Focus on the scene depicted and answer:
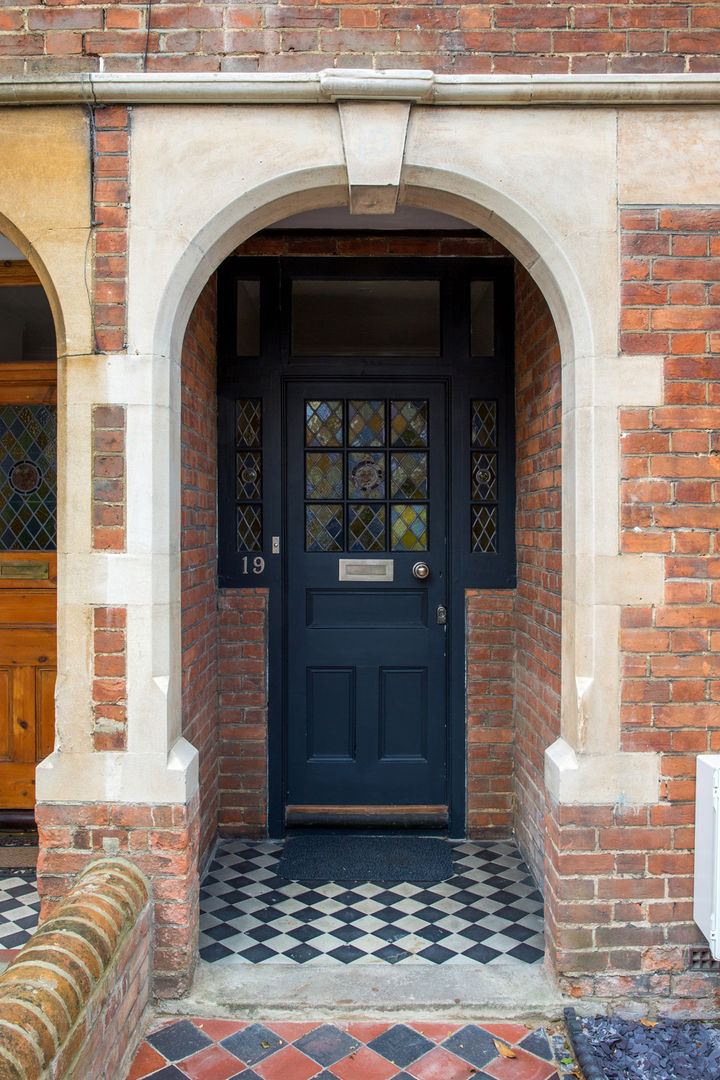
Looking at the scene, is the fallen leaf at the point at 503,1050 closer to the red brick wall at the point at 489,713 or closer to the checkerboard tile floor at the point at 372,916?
the checkerboard tile floor at the point at 372,916

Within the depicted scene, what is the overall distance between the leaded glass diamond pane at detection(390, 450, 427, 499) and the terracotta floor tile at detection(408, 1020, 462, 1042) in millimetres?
2366

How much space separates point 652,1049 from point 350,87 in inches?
130

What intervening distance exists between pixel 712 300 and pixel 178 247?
74.0 inches

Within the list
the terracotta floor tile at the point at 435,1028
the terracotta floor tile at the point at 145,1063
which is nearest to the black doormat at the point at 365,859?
the terracotta floor tile at the point at 435,1028

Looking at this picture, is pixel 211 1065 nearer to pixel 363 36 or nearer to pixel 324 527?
pixel 324 527

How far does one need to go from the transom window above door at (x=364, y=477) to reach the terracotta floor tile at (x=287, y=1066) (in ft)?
7.45

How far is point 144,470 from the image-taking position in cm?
278

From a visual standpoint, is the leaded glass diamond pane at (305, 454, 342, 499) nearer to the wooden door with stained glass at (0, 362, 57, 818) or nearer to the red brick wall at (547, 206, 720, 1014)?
the wooden door with stained glass at (0, 362, 57, 818)

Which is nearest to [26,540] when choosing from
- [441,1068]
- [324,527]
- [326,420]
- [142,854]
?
[324,527]

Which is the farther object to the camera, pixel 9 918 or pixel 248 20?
pixel 9 918

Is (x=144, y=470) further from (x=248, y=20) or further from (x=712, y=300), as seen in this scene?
(x=712, y=300)

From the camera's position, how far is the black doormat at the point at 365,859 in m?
3.67

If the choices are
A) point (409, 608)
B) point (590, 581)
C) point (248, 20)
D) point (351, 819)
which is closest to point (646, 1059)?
point (590, 581)

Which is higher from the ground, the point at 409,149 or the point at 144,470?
the point at 409,149
